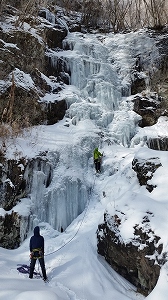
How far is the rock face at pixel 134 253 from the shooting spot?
4.85 metres

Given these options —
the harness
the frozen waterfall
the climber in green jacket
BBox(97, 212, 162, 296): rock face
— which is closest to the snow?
the frozen waterfall

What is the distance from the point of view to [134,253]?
521 cm

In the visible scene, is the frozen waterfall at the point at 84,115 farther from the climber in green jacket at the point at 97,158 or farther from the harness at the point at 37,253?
the harness at the point at 37,253

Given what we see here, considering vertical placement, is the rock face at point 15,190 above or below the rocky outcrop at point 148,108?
below

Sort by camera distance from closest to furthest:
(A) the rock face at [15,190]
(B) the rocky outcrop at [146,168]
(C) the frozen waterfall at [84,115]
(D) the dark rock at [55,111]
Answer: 1. (B) the rocky outcrop at [146,168]
2. (A) the rock face at [15,190]
3. (C) the frozen waterfall at [84,115]
4. (D) the dark rock at [55,111]

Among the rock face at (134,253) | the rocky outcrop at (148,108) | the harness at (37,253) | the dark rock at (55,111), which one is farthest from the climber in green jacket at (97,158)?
the harness at (37,253)

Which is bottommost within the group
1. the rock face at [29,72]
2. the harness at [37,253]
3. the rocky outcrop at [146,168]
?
the harness at [37,253]

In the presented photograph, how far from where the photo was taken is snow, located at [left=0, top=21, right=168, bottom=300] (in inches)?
202

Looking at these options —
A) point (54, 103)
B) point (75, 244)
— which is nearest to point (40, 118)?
point (54, 103)

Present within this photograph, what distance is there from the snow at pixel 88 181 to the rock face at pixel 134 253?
140 millimetres

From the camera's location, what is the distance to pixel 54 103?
1284cm

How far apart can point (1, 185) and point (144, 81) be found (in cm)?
1064

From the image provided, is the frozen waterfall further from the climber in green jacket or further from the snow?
the climber in green jacket

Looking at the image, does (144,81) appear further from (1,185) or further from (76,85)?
(1,185)
